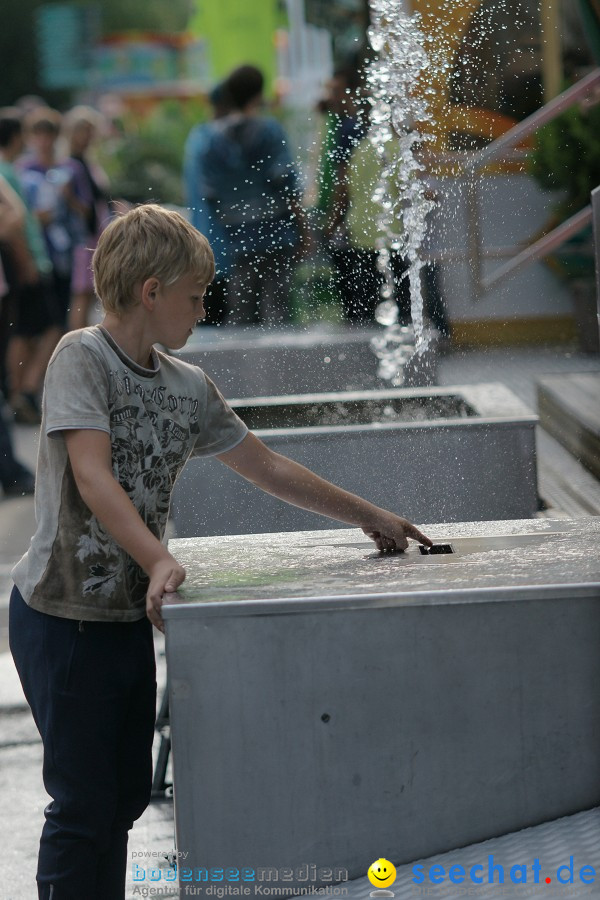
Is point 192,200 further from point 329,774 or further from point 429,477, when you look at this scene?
point 329,774

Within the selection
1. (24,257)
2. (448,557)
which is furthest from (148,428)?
(24,257)

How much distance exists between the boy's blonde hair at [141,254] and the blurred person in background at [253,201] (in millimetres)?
3456

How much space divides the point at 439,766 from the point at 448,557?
1.52 feet

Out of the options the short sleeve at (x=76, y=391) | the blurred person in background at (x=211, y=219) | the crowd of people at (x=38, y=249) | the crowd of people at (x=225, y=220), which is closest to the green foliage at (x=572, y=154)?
the crowd of people at (x=225, y=220)

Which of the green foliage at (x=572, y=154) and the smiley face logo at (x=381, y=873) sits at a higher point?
the green foliage at (x=572, y=154)

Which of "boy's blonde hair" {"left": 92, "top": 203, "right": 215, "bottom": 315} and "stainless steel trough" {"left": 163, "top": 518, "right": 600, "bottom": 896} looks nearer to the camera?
"stainless steel trough" {"left": 163, "top": 518, "right": 600, "bottom": 896}

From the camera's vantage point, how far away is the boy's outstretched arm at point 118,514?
6.72 feet

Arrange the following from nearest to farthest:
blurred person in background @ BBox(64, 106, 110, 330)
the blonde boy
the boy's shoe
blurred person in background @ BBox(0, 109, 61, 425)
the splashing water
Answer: the blonde boy → the splashing water → blurred person in background @ BBox(0, 109, 61, 425) → the boy's shoe → blurred person in background @ BBox(64, 106, 110, 330)

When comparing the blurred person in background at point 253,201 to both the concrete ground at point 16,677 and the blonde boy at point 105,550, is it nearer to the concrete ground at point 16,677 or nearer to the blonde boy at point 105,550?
the concrete ground at point 16,677

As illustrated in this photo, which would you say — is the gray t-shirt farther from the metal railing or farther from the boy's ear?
the metal railing

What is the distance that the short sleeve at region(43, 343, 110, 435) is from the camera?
2090 mm

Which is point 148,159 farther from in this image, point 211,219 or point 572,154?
point 572,154

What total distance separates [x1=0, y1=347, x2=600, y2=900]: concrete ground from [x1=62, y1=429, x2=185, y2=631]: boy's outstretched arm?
44.6 inches

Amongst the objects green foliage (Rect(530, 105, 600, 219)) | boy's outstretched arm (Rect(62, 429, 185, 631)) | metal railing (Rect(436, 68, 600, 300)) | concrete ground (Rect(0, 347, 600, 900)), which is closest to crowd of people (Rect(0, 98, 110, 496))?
concrete ground (Rect(0, 347, 600, 900))
